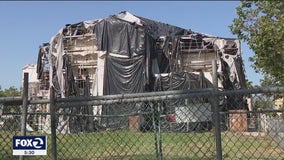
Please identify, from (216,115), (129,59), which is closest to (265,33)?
(129,59)

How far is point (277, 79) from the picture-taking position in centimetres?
2155

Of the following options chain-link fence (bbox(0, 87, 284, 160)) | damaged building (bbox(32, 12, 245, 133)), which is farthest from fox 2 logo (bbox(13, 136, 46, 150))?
damaged building (bbox(32, 12, 245, 133))

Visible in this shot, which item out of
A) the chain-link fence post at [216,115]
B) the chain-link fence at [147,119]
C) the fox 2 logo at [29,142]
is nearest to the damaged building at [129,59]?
the chain-link fence at [147,119]

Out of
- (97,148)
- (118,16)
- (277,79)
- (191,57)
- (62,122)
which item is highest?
(118,16)

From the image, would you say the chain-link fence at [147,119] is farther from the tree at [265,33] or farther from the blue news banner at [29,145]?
the tree at [265,33]

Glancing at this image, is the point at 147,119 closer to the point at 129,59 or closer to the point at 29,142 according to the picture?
the point at 29,142

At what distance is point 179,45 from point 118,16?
4.54 metres

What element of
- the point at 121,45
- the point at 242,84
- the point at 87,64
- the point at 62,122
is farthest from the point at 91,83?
the point at 62,122

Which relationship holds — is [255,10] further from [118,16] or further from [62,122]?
[62,122]

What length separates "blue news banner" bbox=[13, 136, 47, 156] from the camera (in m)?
3.88

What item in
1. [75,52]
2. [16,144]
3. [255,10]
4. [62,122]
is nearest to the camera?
[16,144]

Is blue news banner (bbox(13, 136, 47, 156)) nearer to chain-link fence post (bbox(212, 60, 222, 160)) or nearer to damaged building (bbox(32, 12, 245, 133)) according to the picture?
chain-link fence post (bbox(212, 60, 222, 160))

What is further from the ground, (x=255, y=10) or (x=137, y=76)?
(x=255, y=10)

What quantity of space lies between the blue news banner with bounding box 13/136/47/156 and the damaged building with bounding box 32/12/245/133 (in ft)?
71.8
